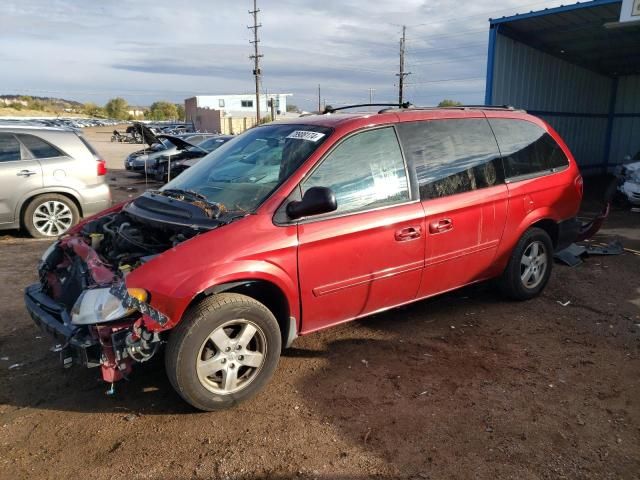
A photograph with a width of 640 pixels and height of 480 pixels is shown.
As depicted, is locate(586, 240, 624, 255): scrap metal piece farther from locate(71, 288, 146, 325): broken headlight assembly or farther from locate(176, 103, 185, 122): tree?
locate(176, 103, 185, 122): tree

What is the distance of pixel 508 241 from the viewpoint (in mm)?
4633

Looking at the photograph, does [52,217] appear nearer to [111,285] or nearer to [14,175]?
[14,175]

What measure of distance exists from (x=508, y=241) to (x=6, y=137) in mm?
7186

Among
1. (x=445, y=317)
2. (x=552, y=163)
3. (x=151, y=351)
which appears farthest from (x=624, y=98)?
(x=151, y=351)

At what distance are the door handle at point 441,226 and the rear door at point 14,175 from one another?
6.28 metres

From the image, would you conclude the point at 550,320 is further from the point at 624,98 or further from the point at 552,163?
the point at 624,98

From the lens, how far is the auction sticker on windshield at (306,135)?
3.69 metres

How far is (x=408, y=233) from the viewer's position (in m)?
3.80

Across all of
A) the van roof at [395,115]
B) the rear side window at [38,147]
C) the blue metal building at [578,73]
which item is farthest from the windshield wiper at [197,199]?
the blue metal building at [578,73]

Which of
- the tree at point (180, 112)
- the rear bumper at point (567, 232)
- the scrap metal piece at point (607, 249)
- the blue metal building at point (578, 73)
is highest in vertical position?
the tree at point (180, 112)

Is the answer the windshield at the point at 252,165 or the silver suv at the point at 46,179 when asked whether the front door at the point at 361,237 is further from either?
the silver suv at the point at 46,179

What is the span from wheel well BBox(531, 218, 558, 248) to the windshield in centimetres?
256

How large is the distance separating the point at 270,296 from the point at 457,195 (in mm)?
1789

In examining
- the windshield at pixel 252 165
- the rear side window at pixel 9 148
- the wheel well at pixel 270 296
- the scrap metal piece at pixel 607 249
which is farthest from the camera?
the rear side window at pixel 9 148
